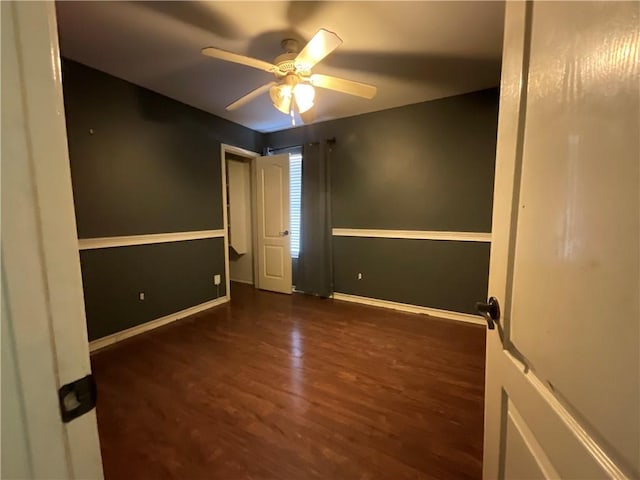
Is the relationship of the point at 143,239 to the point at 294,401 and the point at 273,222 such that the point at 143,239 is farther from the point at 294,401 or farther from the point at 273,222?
the point at 294,401

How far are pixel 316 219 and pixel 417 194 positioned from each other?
141 centimetres

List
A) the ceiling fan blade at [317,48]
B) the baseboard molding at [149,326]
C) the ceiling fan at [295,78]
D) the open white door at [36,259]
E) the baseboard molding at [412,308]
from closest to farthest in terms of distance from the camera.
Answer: the open white door at [36,259]
the ceiling fan blade at [317,48]
the ceiling fan at [295,78]
the baseboard molding at [149,326]
the baseboard molding at [412,308]

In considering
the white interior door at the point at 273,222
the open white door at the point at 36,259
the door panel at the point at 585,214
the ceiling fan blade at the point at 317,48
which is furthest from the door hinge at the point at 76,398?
the white interior door at the point at 273,222

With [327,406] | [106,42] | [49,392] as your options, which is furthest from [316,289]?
[49,392]

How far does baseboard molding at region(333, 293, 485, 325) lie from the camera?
10.9 feet

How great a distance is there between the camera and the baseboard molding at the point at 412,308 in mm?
3334

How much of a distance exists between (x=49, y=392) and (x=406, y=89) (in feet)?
11.3

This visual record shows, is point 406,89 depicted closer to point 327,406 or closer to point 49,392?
point 327,406

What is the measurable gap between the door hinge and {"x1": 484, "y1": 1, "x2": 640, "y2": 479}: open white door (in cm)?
80

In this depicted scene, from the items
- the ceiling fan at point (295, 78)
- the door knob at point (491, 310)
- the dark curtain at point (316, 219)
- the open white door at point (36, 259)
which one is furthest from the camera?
the dark curtain at point (316, 219)

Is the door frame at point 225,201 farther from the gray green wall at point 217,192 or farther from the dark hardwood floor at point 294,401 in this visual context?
the dark hardwood floor at point 294,401

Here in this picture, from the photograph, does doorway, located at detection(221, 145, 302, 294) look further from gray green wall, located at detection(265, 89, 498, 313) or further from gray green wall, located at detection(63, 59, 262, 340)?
gray green wall, located at detection(265, 89, 498, 313)

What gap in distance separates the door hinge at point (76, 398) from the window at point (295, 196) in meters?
3.93

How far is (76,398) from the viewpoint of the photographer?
1.61 ft
